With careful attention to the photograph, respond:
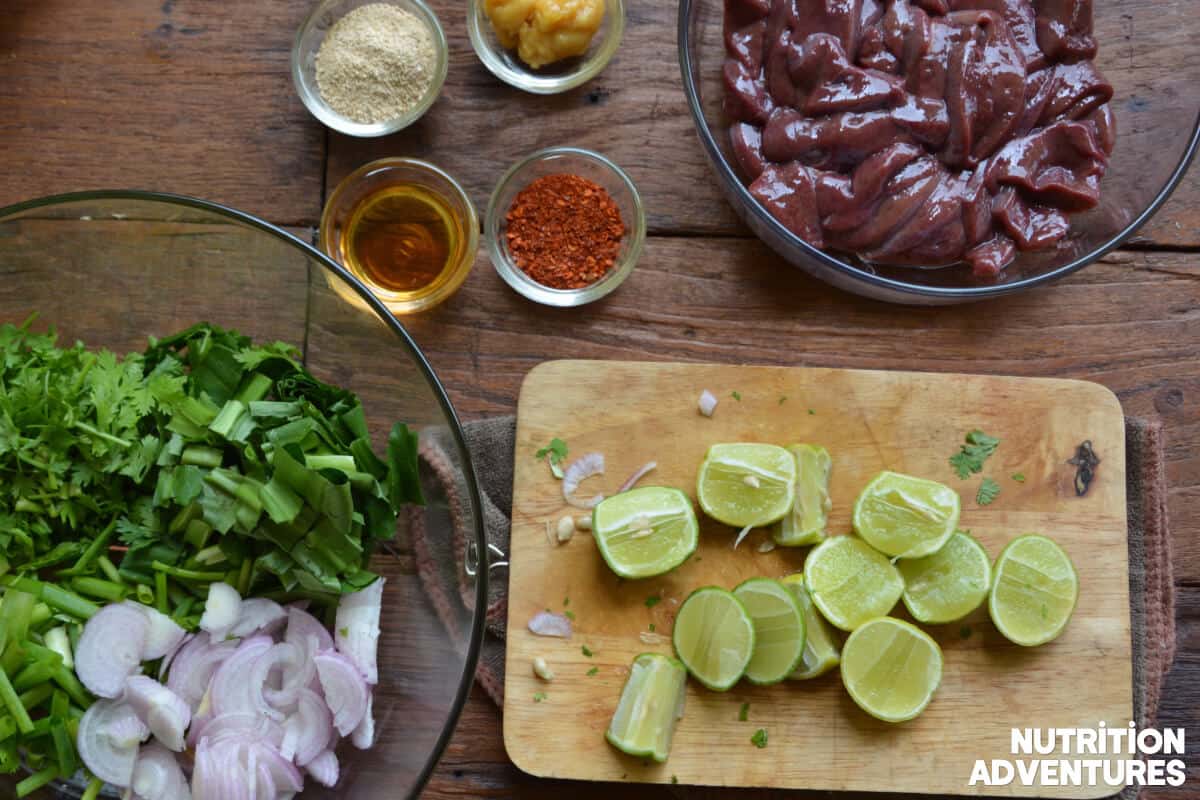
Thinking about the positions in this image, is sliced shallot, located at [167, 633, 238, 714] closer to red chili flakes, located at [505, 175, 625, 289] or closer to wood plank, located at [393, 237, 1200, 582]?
wood plank, located at [393, 237, 1200, 582]

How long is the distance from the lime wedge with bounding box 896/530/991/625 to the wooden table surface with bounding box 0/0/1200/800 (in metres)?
0.39

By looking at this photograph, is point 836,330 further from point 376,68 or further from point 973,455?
point 376,68

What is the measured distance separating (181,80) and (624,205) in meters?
0.98

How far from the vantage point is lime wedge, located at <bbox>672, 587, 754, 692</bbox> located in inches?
72.9

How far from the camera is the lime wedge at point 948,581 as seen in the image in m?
1.90

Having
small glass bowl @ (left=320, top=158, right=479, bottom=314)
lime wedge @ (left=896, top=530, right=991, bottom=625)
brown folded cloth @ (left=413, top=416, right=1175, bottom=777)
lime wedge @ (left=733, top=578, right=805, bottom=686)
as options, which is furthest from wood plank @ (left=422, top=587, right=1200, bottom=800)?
small glass bowl @ (left=320, top=158, right=479, bottom=314)

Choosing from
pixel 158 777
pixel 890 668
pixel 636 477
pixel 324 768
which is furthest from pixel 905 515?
pixel 158 777

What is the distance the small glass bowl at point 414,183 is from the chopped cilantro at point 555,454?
1.22ft

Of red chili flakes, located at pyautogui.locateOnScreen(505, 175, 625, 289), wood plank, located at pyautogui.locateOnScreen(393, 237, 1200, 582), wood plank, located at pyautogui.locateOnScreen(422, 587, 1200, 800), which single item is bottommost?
wood plank, located at pyautogui.locateOnScreen(422, 587, 1200, 800)

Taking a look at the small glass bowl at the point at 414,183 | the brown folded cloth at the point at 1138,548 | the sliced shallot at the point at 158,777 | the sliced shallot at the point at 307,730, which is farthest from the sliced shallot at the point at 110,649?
the small glass bowl at the point at 414,183

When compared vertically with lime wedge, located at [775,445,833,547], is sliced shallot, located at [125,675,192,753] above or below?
below

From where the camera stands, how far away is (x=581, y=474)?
77.9 inches

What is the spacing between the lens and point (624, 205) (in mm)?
2045

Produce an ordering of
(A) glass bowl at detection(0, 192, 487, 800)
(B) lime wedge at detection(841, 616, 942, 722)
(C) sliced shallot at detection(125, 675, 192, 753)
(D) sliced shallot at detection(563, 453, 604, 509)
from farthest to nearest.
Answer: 1. (D) sliced shallot at detection(563, 453, 604, 509)
2. (B) lime wedge at detection(841, 616, 942, 722)
3. (A) glass bowl at detection(0, 192, 487, 800)
4. (C) sliced shallot at detection(125, 675, 192, 753)
